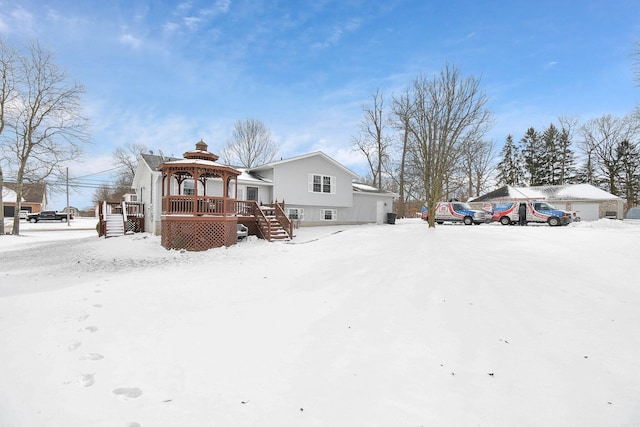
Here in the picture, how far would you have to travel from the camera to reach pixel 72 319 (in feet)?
15.9

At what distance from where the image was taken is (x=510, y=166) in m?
46.6

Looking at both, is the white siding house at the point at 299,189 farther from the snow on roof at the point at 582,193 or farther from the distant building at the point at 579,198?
the snow on roof at the point at 582,193

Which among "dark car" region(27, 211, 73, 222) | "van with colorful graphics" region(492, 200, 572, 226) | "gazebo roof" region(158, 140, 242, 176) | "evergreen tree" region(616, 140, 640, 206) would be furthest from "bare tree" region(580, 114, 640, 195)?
"dark car" region(27, 211, 73, 222)

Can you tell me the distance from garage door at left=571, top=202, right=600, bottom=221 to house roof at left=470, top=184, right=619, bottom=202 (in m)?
0.68

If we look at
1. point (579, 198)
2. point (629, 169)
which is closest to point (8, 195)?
point (579, 198)

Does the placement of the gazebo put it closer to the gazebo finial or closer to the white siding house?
the gazebo finial

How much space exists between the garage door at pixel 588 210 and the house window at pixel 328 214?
80.4ft

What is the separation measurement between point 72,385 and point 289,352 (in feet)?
7.23

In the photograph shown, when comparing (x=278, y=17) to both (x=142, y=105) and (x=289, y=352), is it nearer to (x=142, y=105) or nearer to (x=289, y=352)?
(x=142, y=105)

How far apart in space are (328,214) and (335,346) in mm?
19717


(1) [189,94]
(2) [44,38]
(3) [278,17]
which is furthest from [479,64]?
(2) [44,38]

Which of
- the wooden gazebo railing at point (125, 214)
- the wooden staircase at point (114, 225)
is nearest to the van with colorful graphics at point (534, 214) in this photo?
the wooden gazebo railing at point (125, 214)

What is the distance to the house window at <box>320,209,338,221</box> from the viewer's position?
75.7 feet

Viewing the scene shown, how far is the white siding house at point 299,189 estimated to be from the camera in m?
18.6
